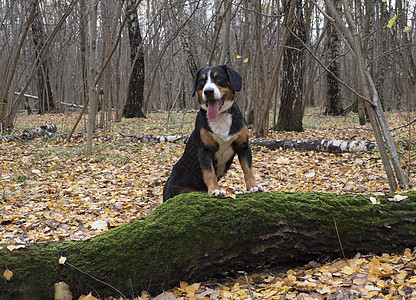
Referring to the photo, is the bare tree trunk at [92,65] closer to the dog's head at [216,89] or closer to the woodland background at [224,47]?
the woodland background at [224,47]

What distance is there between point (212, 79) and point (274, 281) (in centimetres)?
186

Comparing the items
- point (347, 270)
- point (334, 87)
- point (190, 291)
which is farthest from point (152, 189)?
point (334, 87)

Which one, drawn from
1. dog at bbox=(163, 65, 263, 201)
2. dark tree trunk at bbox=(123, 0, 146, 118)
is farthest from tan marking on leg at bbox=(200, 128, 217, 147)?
dark tree trunk at bbox=(123, 0, 146, 118)

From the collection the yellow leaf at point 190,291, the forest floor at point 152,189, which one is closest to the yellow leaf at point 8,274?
the forest floor at point 152,189

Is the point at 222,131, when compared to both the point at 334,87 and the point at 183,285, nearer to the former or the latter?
the point at 183,285

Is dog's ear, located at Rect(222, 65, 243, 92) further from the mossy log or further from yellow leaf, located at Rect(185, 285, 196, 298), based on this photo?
yellow leaf, located at Rect(185, 285, 196, 298)

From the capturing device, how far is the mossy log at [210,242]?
8.84 ft

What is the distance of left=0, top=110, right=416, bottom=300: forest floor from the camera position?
2.69 metres

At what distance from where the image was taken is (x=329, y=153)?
7680mm

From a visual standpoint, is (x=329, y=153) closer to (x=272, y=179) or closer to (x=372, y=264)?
(x=272, y=179)

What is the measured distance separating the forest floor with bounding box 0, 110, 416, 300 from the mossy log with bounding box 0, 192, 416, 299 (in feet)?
0.44

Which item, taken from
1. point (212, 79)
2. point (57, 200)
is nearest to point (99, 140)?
point (57, 200)

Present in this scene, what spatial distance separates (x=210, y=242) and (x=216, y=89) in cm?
135

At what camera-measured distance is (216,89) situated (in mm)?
3238
